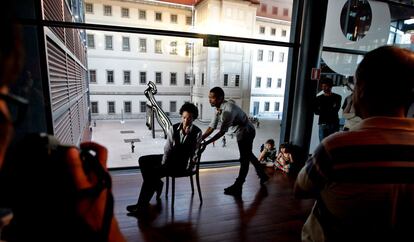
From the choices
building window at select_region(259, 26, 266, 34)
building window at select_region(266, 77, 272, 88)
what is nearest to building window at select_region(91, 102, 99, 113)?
building window at select_region(259, 26, 266, 34)

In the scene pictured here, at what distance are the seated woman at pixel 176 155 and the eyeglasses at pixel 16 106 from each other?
173cm

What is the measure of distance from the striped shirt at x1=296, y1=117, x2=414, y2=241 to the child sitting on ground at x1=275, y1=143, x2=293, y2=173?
9.85 feet

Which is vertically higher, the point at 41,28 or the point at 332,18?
the point at 332,18

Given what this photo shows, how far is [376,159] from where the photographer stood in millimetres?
666

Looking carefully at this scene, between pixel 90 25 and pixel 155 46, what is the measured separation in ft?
28.9

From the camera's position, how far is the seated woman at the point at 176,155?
88.5 inches

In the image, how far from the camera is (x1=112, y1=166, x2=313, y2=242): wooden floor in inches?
81.9

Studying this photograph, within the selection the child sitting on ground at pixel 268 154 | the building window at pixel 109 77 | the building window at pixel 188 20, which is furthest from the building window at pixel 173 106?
the child sitting on ground at pixel 268 154

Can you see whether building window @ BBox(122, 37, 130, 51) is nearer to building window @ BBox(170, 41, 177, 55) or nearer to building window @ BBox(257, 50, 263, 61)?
building window @ BBox(170, 41, 177, 55)

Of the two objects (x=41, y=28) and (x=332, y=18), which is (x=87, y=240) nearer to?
(x=41, y=28)

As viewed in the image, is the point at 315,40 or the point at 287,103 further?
the point at 287,103

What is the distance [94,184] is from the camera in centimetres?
64

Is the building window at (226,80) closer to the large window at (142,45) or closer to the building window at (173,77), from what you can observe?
the building window at (173,77)

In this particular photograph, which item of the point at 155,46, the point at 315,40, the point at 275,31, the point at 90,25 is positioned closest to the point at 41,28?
the point at 90,25
